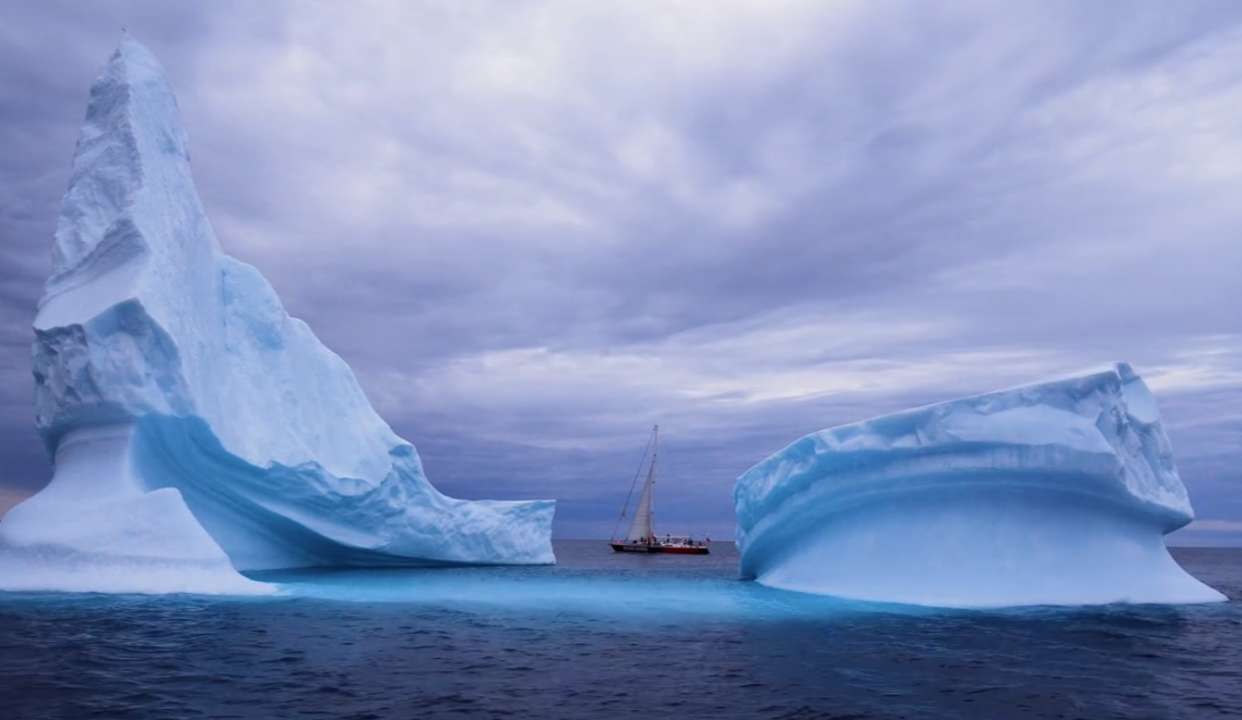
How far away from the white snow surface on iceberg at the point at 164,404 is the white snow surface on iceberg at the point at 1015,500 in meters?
11.2

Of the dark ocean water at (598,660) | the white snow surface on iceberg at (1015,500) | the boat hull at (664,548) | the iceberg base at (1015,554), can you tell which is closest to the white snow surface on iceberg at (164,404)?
the dark ocean water at (598,660)

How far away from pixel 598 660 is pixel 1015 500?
352 inches

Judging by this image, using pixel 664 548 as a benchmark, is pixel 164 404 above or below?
above

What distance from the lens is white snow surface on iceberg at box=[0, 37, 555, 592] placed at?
1486 cm

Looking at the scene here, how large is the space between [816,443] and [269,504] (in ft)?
43.5

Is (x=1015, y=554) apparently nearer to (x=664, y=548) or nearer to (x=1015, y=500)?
(x=1015, y=500)

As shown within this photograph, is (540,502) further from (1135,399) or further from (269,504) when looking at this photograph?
(1135,399)

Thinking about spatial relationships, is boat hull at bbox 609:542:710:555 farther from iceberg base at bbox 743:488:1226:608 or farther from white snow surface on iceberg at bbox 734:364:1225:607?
iceberg base at bbox 743:488:1226:608

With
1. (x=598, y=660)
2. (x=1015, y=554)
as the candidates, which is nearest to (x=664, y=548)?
(x=1015, y=554)

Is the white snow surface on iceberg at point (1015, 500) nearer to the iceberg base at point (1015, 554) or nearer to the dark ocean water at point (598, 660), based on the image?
the iceberg base at point (1015, 554)

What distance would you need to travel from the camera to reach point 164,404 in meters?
17.1

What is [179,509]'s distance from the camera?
15266mm

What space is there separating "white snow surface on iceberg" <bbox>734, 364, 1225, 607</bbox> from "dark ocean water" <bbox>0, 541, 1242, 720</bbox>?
839 millimetres

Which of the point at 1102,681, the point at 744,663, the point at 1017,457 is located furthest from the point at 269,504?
the point at 1102,681
